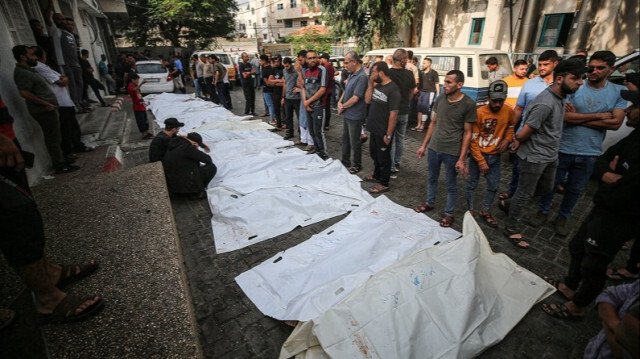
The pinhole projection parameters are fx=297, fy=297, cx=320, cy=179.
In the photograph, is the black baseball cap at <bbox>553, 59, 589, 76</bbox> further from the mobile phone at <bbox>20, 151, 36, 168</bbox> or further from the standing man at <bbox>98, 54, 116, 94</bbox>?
the standing man at <bbox>98, 54, 116, 94</bbox>

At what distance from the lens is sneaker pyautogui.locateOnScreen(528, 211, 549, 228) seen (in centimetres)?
374

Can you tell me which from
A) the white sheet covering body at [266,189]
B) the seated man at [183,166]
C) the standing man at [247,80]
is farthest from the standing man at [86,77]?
the seated man at [183,166]

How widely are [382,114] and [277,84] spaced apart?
4080 millimetres

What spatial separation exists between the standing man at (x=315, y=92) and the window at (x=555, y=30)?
11822mm

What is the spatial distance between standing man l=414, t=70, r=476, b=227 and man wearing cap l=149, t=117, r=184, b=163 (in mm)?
3581

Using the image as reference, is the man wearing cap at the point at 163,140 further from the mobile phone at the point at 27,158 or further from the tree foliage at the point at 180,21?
the tree foliage at the point at 180,21

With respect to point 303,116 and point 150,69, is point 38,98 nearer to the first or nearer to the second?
point 303,116

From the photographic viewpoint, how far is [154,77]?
1251 cm

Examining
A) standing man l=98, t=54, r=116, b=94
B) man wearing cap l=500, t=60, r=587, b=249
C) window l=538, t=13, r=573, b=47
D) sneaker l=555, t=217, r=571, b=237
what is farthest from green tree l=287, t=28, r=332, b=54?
sneaker l=555, t=217, r=571, b=237

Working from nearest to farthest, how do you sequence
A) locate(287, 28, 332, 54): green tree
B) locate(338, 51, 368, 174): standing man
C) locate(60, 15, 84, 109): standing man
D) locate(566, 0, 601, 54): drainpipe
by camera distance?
locate(338, 51, 368, 174): standing man
locate(60, 15, 84, 109): standing man
locate(566, 0, 601, 54): drainpipe
locate(287, 28, 332, 54): green tree

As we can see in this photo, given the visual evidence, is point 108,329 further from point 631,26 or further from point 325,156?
point 631,26

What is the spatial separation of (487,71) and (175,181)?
7131mm

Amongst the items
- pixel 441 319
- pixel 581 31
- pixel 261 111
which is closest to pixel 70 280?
pixel 441 319

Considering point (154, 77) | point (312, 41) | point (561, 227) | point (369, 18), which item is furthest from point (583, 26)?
point (312, 41)
